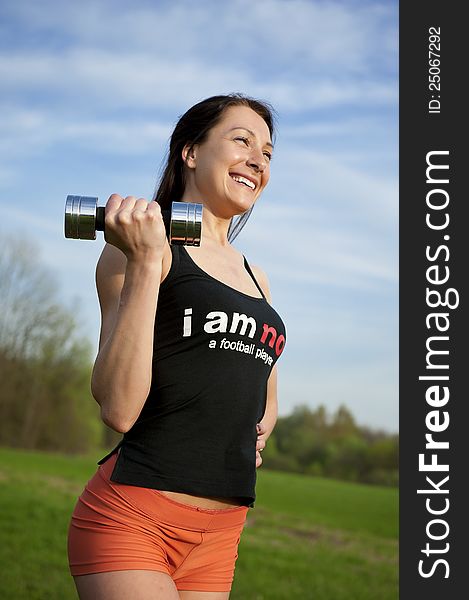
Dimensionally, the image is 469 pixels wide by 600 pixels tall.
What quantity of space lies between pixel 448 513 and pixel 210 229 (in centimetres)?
307

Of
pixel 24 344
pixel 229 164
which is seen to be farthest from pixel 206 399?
pixel 24 344

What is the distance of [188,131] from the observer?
230cm

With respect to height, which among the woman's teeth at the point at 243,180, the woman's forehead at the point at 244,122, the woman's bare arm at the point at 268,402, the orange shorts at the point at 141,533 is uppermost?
the woman's forehead at the point at 244,122

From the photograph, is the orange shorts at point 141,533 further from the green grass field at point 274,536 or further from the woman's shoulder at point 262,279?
the green grass field at point 274,536

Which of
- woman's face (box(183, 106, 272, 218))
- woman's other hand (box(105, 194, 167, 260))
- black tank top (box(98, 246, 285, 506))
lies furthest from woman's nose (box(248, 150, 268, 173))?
woman's other hand (box(105, 194, 167, 260))

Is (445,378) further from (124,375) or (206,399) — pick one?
(124,375)

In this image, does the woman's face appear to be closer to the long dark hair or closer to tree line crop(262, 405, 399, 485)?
the long dark hair

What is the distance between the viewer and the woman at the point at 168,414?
1638mm

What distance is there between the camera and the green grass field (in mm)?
7023

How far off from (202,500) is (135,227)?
0.71 meters

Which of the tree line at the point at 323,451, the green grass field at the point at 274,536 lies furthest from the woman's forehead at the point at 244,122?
the tree line at the point at 323,451

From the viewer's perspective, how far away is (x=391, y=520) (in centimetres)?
1161

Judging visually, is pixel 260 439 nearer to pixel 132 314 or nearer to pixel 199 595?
pixel 199 595

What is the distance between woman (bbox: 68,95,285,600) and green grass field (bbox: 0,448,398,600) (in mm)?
4732
